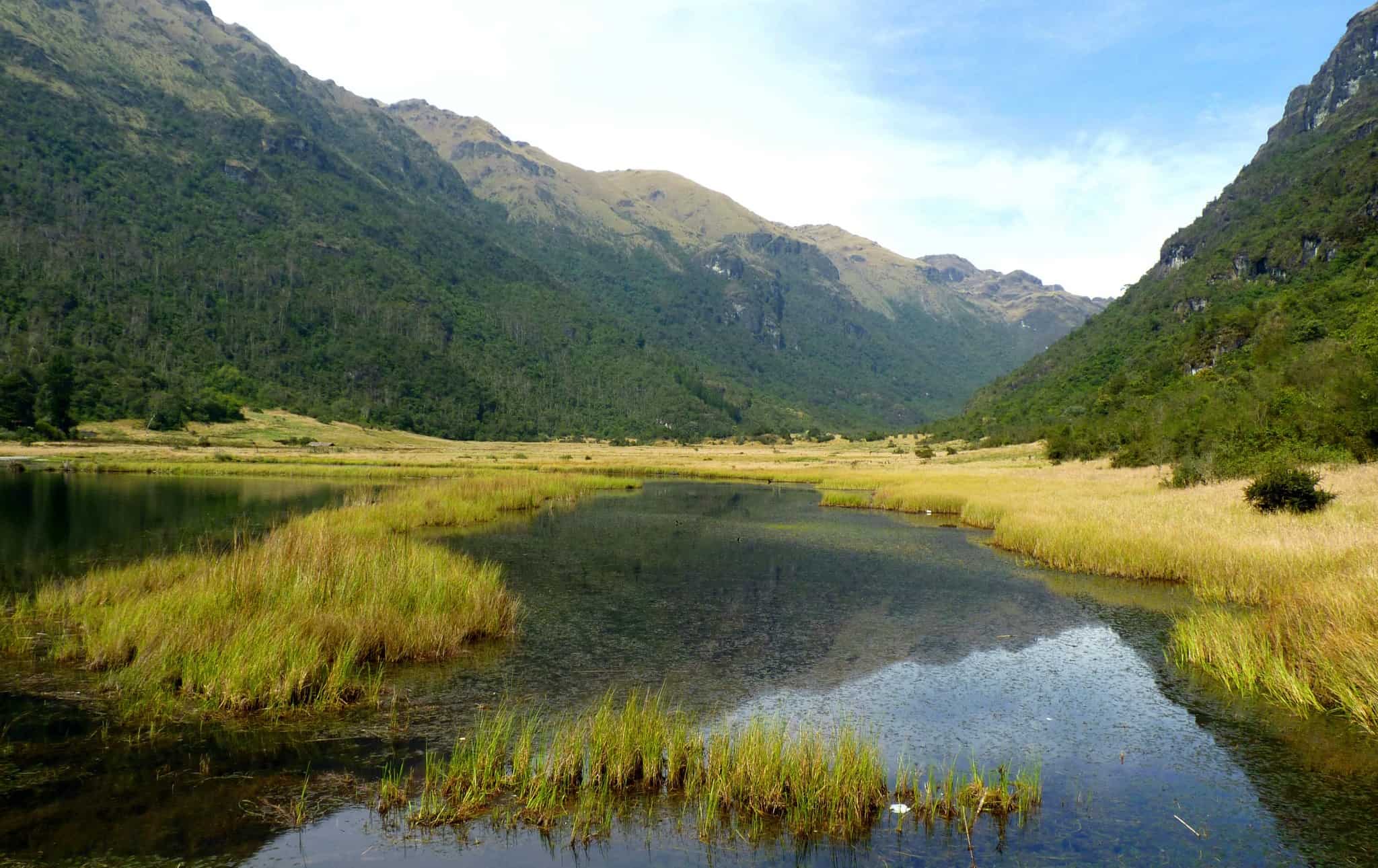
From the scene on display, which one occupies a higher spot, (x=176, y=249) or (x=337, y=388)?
(x=176, y=249)

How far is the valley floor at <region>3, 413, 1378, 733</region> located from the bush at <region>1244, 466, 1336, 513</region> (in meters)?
0.70

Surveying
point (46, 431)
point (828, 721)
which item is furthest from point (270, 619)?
point (46, 431)

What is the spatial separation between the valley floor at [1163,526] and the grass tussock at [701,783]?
7.33m

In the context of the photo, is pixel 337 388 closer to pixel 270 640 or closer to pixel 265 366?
pixel 265 366

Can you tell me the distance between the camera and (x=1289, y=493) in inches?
1057

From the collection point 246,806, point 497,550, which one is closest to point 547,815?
point 246,806

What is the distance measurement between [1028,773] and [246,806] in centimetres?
1091

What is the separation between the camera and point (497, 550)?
100 ft

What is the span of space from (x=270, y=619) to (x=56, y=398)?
97710 mm

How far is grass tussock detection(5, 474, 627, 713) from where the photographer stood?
12711 millimetres

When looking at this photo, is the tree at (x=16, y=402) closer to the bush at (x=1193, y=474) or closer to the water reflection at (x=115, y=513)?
the water reflection at (x=115, y=513)

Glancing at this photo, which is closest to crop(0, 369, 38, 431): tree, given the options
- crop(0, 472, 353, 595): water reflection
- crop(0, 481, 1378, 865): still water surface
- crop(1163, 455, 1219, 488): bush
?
crop(0, 472, 353, 595): water reflection

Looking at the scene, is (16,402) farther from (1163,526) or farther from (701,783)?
(1163,526)

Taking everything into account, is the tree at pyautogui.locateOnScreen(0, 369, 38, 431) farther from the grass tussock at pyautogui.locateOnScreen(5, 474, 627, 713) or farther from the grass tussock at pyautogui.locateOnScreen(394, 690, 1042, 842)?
the grass tussock at pyautogui.locateOnScreen(394, 690, 1042, 842)
